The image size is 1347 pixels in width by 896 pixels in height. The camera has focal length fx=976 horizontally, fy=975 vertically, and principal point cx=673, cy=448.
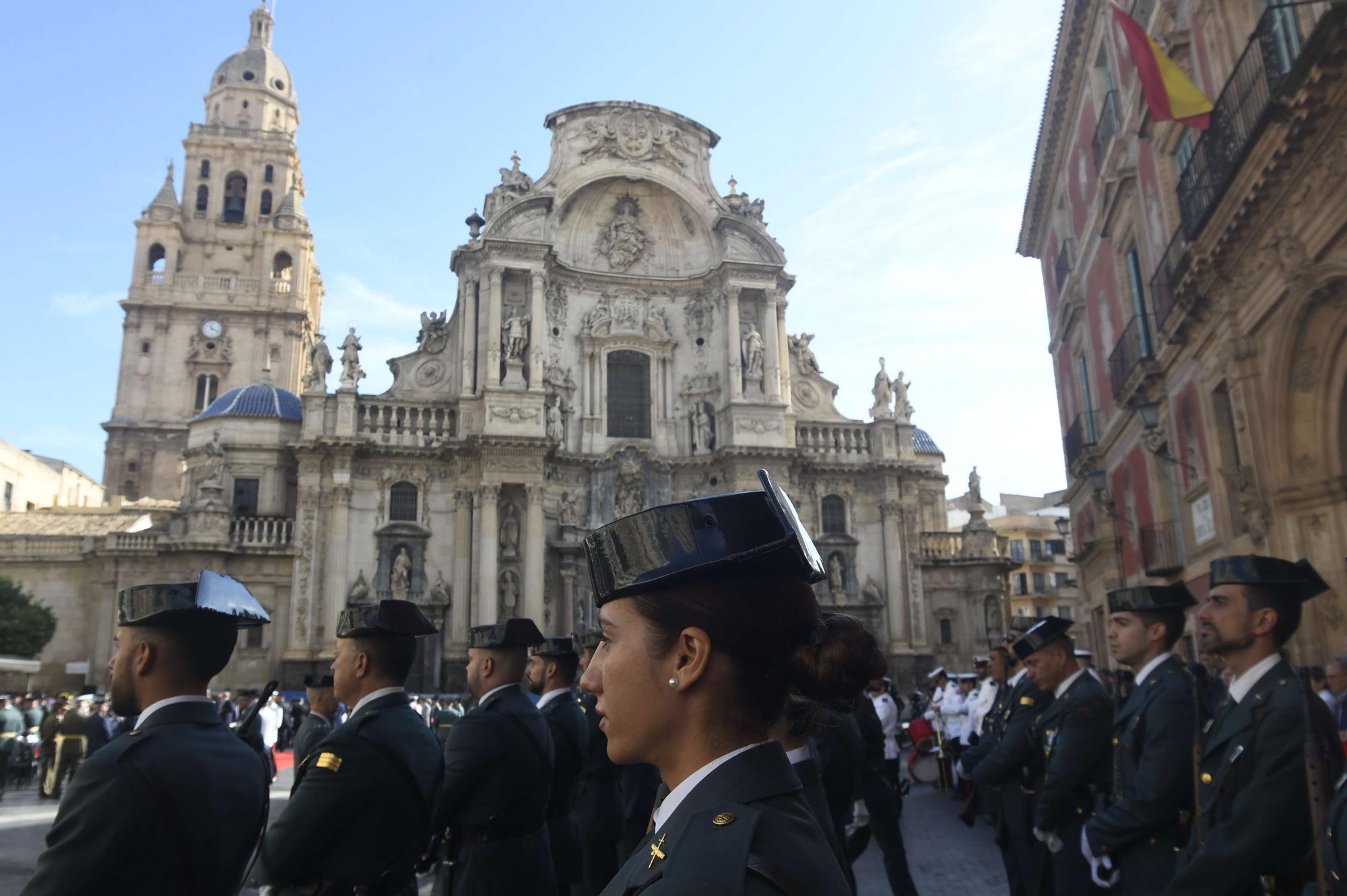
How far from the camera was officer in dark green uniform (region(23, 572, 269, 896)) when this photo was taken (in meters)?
3.06

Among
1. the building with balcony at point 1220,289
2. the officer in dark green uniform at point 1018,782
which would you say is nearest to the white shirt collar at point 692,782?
the officer in dark green uniform at point 1018,782

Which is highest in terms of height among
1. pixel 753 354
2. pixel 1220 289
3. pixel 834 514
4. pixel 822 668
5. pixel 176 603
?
pixel 753 354

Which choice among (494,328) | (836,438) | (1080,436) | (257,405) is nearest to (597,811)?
(1080,436)

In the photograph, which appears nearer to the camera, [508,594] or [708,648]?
[708,648]

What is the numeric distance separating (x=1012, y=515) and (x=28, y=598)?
50.6 metres

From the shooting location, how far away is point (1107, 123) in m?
18.3

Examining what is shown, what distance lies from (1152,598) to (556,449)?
2567 centimetres

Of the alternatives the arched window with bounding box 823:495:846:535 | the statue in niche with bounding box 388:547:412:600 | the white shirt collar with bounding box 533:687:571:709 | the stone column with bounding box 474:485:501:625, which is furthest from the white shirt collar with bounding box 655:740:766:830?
the arched window with bounding box 823:495:846:535

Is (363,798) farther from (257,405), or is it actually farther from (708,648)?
(257,405)

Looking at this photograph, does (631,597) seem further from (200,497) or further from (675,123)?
(675,123)

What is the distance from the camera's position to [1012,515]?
60.1m

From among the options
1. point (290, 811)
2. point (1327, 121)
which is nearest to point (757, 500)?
point (290, 811)

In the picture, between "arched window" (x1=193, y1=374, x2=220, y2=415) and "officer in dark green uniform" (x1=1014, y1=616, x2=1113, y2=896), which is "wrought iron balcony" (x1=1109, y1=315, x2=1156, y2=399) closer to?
"officer in dark green uniform" (x1=1014, y1=616, x2=1113, y2=896)

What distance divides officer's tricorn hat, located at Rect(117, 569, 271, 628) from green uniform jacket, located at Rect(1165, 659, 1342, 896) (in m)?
3.84
